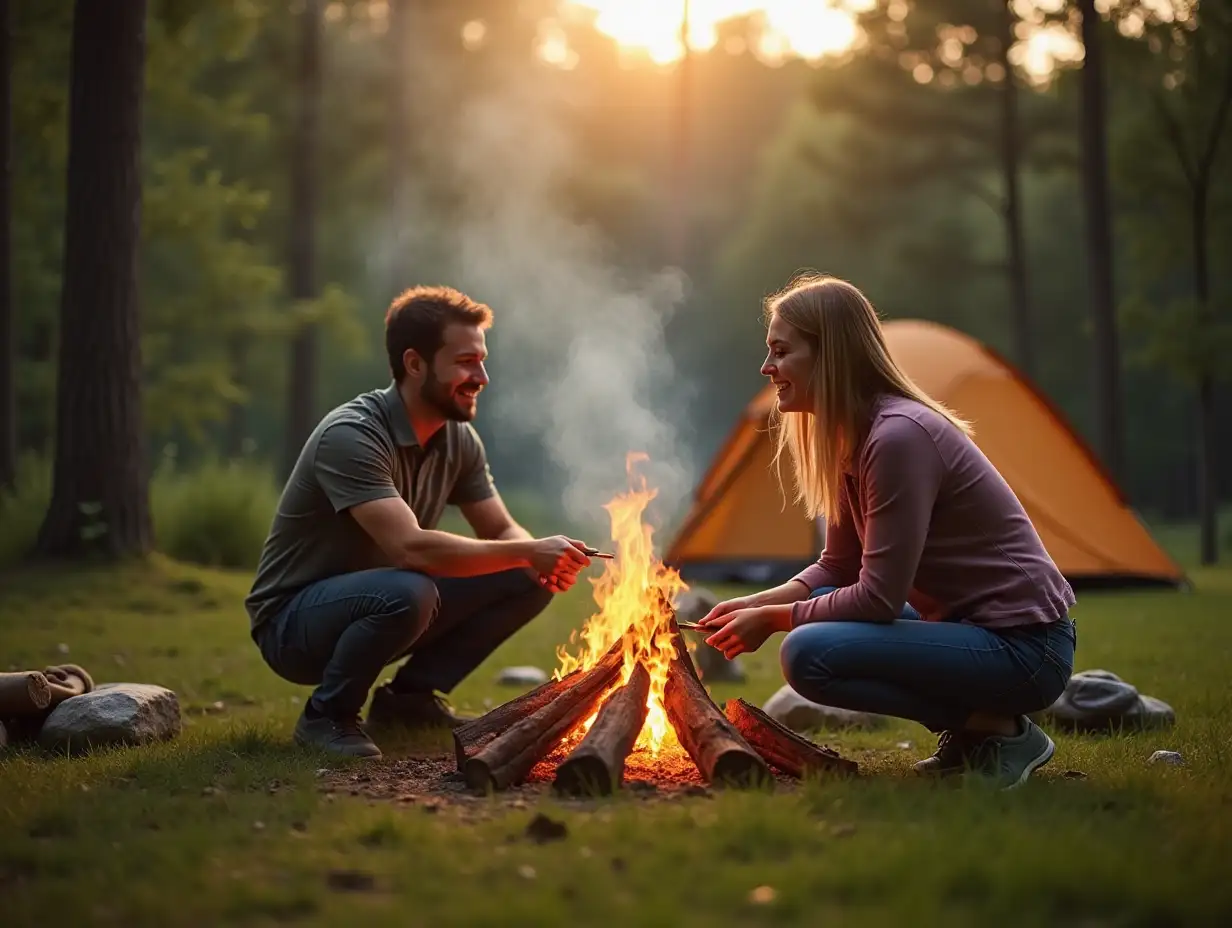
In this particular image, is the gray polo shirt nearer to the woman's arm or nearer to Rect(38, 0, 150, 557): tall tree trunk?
the woman's arm

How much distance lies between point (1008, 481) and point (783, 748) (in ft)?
26.6

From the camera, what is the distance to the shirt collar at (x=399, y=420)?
518cm

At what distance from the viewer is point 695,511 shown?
1334cm

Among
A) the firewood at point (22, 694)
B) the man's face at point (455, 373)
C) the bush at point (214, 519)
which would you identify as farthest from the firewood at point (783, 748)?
the bush at point (214, 519)

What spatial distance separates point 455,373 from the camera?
5145mm

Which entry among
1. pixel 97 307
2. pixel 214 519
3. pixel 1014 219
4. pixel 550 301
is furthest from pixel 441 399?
pixel 550 301

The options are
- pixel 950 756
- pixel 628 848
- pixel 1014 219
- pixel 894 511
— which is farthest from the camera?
pixel 1014 219

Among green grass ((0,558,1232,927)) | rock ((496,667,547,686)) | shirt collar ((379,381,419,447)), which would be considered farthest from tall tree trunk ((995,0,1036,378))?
shirt collar ((379,381,419,447))

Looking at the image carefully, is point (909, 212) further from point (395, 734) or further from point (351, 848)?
point (351, 848)

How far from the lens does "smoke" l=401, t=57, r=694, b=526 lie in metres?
28.4

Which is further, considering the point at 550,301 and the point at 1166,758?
the point at 550,301

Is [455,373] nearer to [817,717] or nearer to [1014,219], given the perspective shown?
[817,717]

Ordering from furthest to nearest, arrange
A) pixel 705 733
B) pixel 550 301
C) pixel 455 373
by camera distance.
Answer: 1. pixel 550 301
2. pixel 455 373
3. pixel 705 733

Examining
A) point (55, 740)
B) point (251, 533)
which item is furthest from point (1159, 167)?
point (55, 740)
